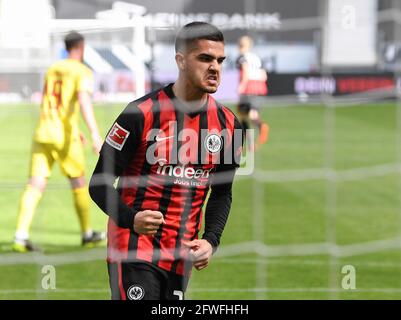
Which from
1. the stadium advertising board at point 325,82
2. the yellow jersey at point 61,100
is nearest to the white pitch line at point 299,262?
the yellow jersey at point 61,100

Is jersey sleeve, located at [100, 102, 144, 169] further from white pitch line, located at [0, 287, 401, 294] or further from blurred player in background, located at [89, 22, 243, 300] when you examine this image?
white pitch line, located at [0, 287, 401, 294]

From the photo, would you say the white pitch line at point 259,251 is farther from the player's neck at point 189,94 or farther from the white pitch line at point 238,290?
the player's neck at point 189,94

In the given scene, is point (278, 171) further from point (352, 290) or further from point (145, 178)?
point (145, 178)

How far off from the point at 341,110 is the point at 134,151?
15.5 metres

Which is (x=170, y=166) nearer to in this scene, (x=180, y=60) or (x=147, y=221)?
(x=147, y=221)

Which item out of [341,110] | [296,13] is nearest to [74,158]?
[341,110]

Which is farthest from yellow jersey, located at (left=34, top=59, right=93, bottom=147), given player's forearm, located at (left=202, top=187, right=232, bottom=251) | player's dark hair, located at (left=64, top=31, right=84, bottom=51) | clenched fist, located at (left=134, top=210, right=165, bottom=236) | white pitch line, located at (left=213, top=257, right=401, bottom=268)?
clenched fist, located at (left=134, top=210, right=165, bottom=236)

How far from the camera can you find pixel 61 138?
20.2 feet

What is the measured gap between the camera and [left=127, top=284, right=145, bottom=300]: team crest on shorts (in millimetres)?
3283

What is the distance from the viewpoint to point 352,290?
525 cm

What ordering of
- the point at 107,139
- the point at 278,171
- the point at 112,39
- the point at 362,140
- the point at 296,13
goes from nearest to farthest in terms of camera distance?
the point at 107,139 < the point at 112,39 < the point at 278,171 < the point at 362,140 < the point at 296,13

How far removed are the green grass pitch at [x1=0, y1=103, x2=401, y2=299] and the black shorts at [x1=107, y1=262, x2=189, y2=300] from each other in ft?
5.64

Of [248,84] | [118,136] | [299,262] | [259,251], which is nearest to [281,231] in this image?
[259,251]
